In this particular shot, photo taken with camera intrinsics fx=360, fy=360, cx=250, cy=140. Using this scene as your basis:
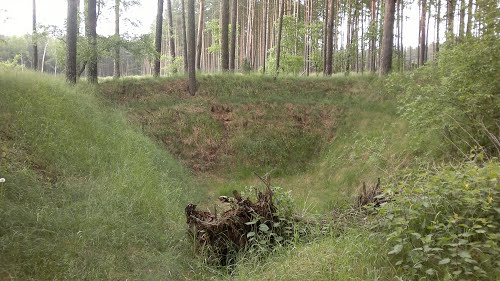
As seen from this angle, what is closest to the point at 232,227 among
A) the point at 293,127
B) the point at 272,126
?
the point at 272,126

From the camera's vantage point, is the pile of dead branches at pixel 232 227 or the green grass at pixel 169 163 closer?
the green grass at pixel 169 163

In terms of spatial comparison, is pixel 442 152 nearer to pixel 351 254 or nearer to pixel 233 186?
pixel 351 254

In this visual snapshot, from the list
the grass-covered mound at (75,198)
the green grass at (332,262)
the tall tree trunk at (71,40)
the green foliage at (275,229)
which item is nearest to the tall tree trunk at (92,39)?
the tall tree trunk at (71,40)

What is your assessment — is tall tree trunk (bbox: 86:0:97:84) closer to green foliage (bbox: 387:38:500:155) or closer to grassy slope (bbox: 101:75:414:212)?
grassy slope (bbox: 101:75:414:212)

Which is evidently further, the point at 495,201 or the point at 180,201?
the point at 180,201

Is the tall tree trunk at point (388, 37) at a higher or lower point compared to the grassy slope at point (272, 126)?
higher

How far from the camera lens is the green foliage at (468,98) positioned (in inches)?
274

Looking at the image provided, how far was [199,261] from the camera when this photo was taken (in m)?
5.34

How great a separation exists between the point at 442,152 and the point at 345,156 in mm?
4220

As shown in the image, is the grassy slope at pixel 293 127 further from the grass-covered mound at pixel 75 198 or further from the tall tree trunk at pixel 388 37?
the grass-covered mound at pixel 75 198

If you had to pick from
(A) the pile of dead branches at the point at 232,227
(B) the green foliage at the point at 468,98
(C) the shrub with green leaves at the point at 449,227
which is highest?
(B) the green foliage at the point at 468,98

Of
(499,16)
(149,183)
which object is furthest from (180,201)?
(499,16)

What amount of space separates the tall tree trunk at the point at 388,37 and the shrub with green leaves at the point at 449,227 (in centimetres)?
1207

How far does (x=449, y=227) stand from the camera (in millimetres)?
3717
